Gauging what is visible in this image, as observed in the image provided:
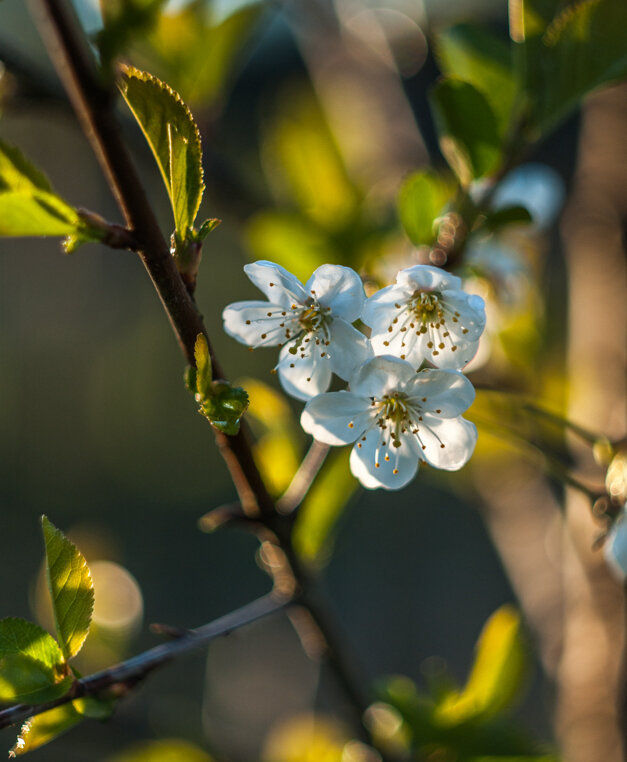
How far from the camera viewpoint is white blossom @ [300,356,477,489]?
481 millimetres

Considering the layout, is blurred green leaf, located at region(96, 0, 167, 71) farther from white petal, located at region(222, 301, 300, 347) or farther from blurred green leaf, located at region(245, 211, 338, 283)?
blurred green leaf, located at region(245, 211, 338, 283)

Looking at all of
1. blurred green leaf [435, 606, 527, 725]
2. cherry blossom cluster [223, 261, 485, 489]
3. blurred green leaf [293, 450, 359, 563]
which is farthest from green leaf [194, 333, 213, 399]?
blurred green leaf [435, 606, 527, 725]

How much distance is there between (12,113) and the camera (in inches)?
30.0

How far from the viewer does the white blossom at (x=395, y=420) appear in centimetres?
48

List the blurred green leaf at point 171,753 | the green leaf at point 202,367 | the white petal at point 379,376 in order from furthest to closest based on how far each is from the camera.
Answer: the blurred green leaf at point 171,753
the white petal at point 379,376
the green leaf at point 202,367

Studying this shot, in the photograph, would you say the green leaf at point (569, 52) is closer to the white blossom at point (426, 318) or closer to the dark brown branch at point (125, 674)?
the white blossom at point (426, 318)

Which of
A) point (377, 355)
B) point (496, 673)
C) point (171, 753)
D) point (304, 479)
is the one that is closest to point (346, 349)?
point (377, 355)

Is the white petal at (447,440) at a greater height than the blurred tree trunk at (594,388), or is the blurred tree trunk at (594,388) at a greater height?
the white petal at (447,440)

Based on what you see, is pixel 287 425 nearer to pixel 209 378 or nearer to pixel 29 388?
pixel 209 378

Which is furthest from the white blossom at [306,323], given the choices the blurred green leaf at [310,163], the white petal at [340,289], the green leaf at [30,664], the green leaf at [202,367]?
the blurred green leaf at [310,163]

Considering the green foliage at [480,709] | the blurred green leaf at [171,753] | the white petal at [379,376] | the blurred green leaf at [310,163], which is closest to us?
the white petal at [379,376]

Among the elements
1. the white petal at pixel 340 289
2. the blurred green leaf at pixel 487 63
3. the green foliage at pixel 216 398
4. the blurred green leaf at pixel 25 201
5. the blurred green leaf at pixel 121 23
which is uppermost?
the blurred green leaf at pixel 121 23

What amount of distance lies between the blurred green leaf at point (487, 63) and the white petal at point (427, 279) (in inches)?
8.0

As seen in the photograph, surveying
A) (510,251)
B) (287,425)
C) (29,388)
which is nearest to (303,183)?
(510,251)
